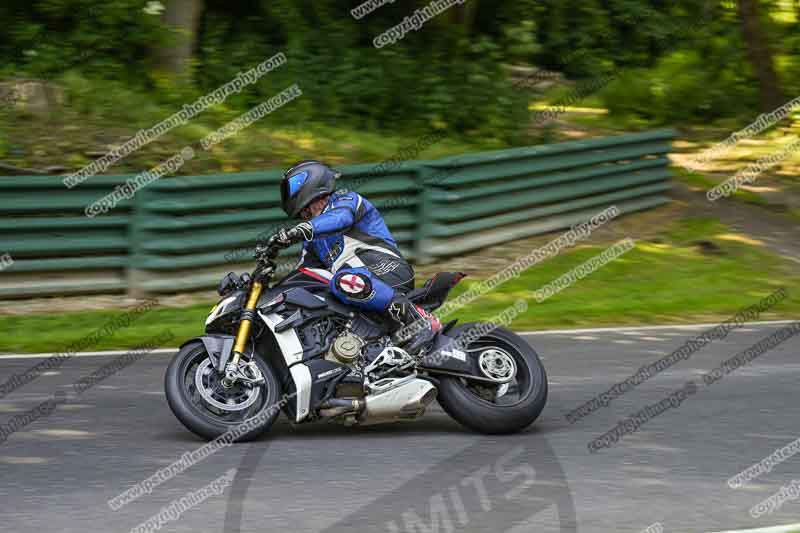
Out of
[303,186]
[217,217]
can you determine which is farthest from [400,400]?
[217,217]

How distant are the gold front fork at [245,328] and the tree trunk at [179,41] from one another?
10.7 m

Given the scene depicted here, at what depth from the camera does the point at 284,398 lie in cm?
704

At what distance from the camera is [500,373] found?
23.5 ft

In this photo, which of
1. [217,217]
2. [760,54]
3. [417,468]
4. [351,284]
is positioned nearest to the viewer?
[417,468]

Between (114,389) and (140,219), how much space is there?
342cm

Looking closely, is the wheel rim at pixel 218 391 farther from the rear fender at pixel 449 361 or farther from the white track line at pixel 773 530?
the white track line at pixel 773 530

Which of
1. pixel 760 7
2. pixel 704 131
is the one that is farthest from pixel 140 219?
pixel 760 7

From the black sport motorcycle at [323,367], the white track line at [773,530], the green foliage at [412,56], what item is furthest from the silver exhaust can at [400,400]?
the green foliage at [412,56]

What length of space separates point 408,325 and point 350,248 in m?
0.61

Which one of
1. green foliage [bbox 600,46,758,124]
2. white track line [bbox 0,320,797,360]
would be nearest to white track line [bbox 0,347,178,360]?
white track line [bbox 0,320,797,360]

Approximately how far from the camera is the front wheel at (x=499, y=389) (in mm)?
7156

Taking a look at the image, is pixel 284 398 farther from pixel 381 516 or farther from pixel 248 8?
pixel 248 8

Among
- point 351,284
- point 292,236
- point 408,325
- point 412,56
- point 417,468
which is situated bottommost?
point 412,56

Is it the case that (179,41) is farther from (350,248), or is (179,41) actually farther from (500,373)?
(500,373)
